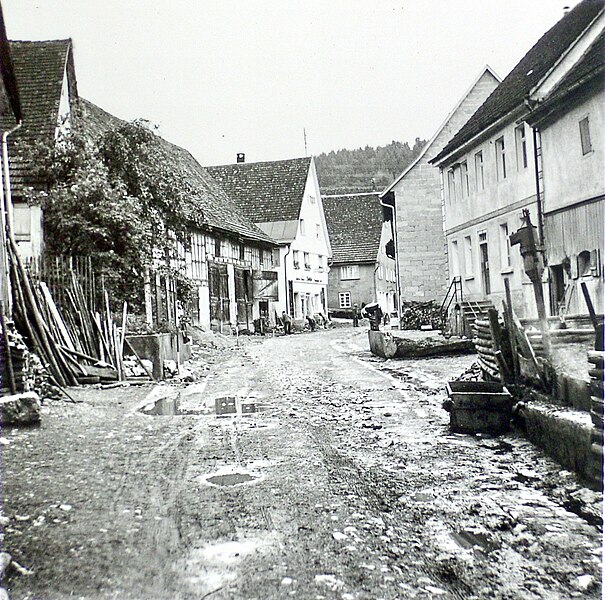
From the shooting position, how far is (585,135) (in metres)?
14.9

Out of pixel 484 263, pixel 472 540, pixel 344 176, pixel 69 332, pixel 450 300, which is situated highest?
pixel 344 176

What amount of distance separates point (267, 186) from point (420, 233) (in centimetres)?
1614

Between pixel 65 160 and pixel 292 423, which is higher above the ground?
pixel 65 160

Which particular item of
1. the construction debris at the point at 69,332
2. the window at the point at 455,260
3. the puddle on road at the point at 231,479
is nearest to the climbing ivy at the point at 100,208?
the construction debris at the point at 69,332

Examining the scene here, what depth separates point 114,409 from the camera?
1025cm

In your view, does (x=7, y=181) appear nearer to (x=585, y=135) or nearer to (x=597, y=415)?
(x=597, y=415)

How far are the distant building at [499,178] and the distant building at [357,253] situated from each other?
29.4 meters

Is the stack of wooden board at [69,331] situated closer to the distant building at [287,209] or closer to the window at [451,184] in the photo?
the window at [451,184]

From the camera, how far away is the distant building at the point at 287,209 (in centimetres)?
4378

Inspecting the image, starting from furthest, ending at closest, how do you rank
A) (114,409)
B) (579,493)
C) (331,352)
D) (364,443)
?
(331,352), (114,409), (364,443), (579,493)

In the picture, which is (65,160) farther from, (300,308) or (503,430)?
(300,308)

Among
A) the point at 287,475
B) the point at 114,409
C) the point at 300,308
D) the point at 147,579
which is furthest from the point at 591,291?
the point at 300,308

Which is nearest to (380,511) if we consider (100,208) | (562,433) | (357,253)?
(562,433)

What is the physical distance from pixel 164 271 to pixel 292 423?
10802mm
